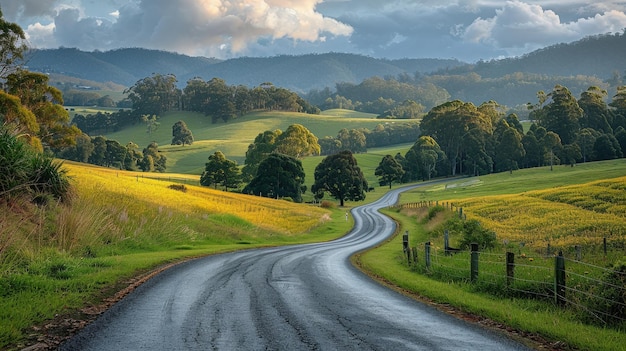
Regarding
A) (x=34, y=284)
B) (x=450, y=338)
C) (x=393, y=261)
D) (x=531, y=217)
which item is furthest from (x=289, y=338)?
(x=531, y=217)

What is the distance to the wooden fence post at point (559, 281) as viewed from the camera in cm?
1194

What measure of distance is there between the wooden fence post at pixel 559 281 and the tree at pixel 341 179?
86.8 m

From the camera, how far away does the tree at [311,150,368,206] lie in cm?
9944

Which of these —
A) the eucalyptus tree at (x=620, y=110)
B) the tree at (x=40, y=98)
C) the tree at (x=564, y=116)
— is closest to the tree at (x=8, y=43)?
the tree at (x=40, y=98)

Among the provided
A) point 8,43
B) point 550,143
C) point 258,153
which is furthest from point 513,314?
point 550,143

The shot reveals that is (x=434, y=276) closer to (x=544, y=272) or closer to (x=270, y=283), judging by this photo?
(x=544, y=272)

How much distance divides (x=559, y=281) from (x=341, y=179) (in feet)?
286

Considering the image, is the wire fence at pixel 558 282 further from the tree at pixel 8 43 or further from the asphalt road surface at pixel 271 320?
the tree at pixel 8 43

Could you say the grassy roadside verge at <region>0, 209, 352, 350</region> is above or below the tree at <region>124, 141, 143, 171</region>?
below

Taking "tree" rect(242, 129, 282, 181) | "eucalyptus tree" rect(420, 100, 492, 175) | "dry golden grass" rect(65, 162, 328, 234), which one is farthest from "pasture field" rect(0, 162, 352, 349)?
"eucalyptus tree" rect(420, 100, 492, 175)

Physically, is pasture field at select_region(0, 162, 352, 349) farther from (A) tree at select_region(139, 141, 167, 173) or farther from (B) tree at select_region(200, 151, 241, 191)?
(A) tree at select_region(139, 141, 167, 173)

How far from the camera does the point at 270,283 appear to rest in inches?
629

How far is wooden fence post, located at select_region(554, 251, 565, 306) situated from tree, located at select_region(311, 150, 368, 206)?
86.8m

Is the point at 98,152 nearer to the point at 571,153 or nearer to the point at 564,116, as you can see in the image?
the point at 571,153
